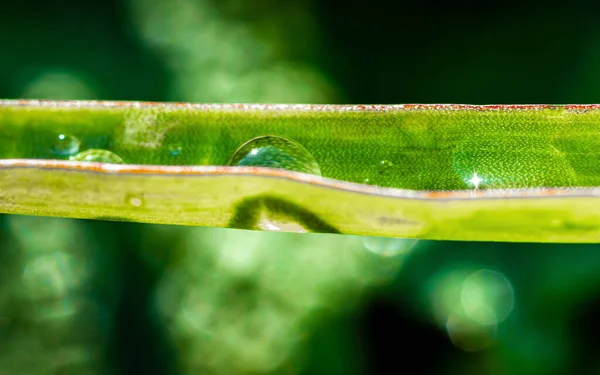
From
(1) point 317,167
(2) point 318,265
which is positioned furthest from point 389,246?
(1) point 317,167

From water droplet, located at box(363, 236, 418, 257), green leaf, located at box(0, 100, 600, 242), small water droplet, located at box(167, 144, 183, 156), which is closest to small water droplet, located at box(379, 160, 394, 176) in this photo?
green leaf, located at box(0, 100, 600, 242)

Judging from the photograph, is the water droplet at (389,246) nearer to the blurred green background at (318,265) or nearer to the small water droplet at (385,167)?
the blurred green background at (318,265)

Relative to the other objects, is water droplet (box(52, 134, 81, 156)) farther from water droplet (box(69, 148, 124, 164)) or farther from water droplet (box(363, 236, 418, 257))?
water droplet (box(363, 236, 418, 257))

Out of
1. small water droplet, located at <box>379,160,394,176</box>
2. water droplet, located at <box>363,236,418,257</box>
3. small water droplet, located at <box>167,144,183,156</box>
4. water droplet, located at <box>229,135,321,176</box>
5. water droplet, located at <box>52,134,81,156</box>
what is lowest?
water droplet, located at <box>52,134,81,156</box>

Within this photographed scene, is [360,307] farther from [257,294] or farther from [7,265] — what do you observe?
[7,265]

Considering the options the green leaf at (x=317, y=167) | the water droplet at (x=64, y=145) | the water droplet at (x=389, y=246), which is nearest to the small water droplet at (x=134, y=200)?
the green leaf at (x=317, y=167)
